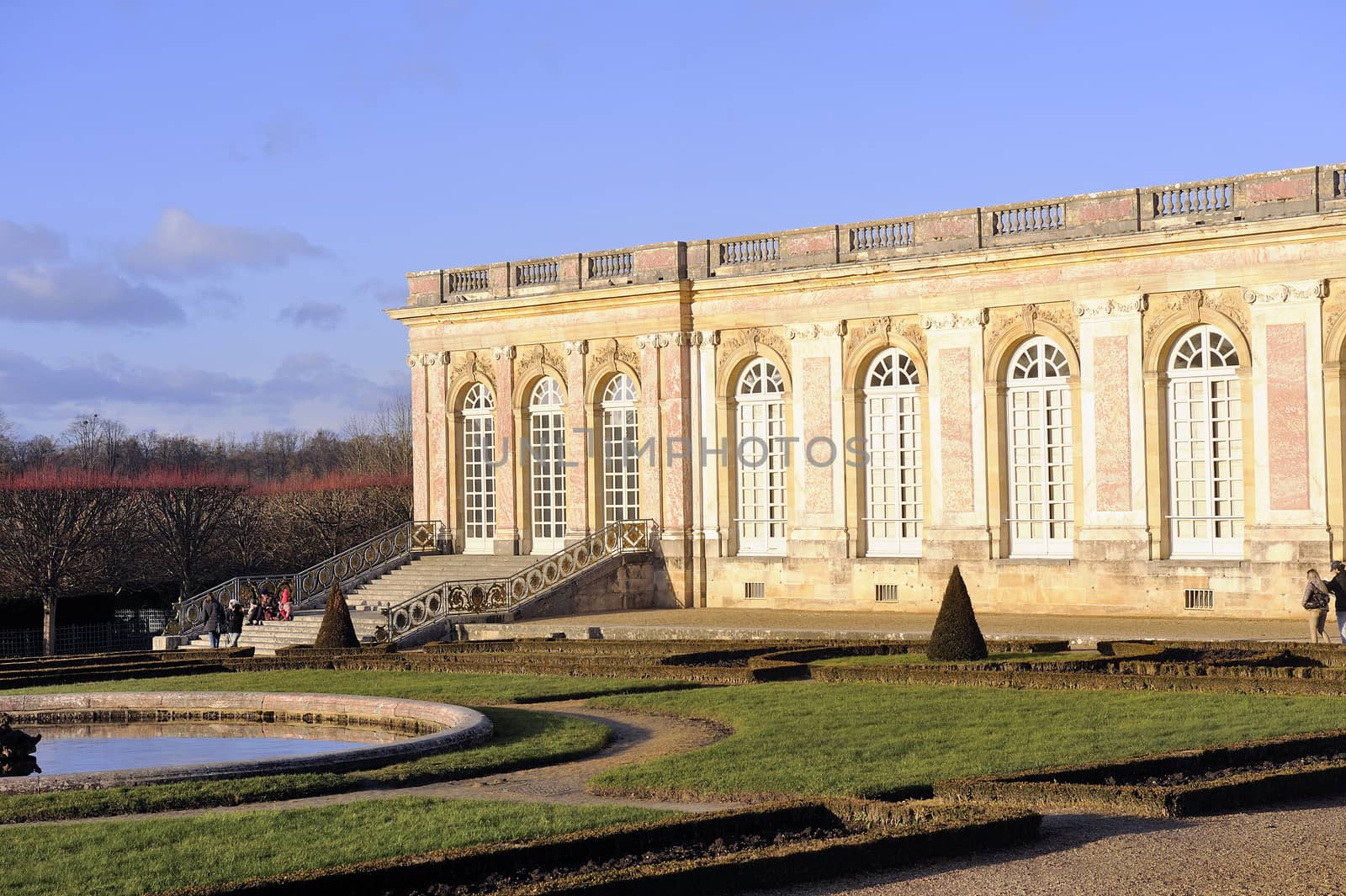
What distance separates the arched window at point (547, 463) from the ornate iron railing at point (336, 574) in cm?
249

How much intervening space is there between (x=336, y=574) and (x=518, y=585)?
19.0 ft

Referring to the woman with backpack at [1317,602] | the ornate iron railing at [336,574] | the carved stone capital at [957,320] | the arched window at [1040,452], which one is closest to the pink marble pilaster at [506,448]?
the ornate iron railing at [336,574]

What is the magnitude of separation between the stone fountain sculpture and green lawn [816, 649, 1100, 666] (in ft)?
→ 30.4

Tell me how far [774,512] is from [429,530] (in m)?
8.25

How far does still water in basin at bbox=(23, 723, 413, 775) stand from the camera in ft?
51.2

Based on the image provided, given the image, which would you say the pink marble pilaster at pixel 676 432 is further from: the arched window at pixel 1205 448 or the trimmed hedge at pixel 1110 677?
the trimmed hedge at pixel 1110 677

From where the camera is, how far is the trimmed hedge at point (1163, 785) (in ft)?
36.6

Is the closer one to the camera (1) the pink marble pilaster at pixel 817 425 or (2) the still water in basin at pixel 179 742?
(2) the still water in basin at pixel 179 742

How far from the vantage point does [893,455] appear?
31688mm

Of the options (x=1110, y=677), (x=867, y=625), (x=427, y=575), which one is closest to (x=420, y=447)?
(x=427, y=575)

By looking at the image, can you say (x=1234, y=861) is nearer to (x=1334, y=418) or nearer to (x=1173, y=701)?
(x=1173, y=701)

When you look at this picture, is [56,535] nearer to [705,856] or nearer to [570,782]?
[570,782]

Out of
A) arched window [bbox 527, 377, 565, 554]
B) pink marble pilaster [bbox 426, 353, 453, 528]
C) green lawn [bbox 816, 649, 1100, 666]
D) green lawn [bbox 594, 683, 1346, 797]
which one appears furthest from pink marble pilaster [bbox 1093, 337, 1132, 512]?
pink marble pilaster [bbox 426, 353, 453, 528]

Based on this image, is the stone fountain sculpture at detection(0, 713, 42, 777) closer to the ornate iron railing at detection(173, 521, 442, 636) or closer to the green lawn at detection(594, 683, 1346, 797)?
the green lawn at detection(594, 683, 1346, 797)
